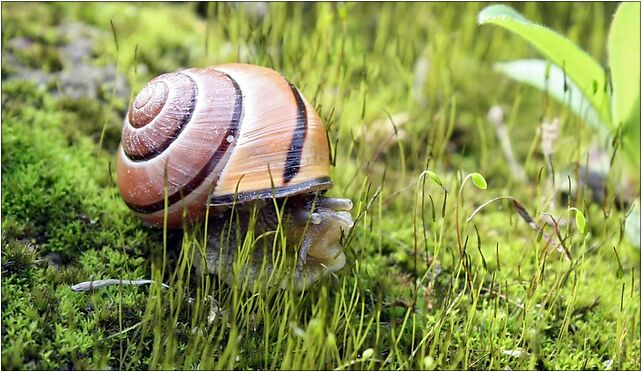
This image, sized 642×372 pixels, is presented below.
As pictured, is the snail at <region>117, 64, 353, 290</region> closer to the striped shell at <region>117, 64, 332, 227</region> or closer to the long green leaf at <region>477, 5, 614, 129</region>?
the striped shell at <region>117, 64, 332, 227</region>

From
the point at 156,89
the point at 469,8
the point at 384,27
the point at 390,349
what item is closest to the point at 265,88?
the point at 156,89

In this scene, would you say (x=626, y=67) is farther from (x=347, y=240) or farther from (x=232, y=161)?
(x=232, y=161)

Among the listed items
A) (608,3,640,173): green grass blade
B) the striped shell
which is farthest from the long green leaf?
the striped shell

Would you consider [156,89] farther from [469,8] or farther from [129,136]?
[469,8]

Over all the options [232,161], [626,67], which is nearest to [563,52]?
[626,67]

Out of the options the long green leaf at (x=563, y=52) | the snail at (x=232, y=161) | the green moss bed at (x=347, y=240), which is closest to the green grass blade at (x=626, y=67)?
the long green leaf at (x=563, y=52)

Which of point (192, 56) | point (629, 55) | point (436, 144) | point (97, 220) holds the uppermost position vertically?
point (629, 55)

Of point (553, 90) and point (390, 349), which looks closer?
point (390, 349)
